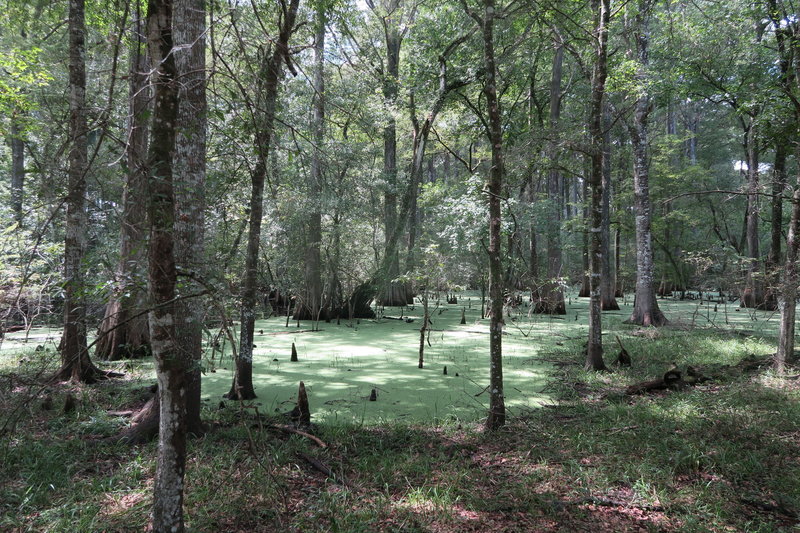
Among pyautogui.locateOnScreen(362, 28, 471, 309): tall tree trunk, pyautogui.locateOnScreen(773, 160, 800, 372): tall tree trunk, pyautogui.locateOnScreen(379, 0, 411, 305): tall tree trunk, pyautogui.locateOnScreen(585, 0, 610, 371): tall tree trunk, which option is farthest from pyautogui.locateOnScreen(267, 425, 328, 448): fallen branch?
pyautogui.locateOnScreen(379, 0, 411, 305): tall tree trunk

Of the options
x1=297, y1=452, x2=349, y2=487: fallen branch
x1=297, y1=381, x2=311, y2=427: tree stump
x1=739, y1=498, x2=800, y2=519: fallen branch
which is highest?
x1=297, y1=381, x2=311, y2=427: tree stump

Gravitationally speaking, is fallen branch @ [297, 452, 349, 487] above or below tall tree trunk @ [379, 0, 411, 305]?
below

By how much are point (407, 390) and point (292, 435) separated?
2.05 metres

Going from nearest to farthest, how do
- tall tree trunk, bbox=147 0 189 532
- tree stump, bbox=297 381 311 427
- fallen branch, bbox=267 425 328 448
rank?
tall tree trunk, bbox=147 0 189 532, fallen branch, bbox=267 425 328 448, tree stump, bbox=297 381 311 427

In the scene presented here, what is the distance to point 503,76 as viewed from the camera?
466 inches

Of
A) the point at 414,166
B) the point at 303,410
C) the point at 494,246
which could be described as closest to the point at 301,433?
the point at 303,410

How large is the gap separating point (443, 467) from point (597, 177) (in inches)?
168

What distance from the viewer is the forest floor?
103 inches

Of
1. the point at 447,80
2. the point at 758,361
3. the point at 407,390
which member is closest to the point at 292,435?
the point at 407,390

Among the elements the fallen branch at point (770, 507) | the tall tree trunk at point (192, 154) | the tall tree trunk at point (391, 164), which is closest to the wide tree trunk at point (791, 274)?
the fallen branch at point (770, 507)

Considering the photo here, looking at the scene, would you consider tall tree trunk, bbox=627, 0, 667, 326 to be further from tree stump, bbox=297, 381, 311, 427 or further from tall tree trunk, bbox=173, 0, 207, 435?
tall tree trunk, bbox=173, 0, 207, 435

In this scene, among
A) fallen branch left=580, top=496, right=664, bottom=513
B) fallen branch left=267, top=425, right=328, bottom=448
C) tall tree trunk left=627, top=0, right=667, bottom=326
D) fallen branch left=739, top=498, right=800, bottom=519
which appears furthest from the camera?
tall tree trunk left=627, top=0, right=667, bottom=326

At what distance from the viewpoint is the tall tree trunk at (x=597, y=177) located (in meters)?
5.72

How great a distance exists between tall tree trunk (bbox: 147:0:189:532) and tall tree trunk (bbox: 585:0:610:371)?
5.17 metres
